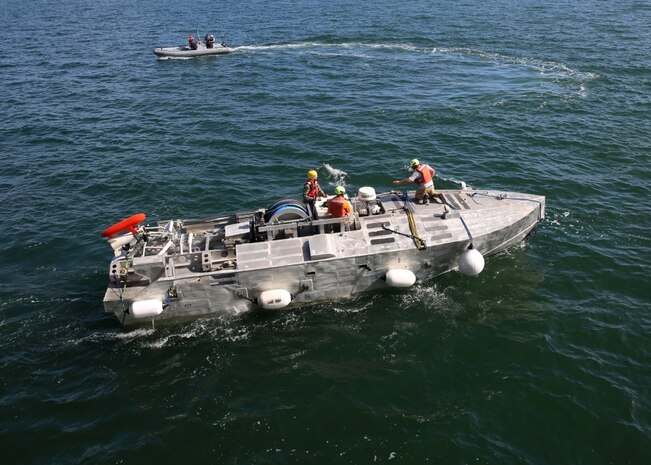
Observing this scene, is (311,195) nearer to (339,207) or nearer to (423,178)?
(339,207)

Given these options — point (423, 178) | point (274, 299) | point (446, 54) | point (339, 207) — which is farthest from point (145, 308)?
point (446, 54)

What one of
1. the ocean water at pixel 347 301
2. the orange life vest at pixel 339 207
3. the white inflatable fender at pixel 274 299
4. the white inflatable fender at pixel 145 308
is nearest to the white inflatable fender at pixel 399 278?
the ocean water at pixel 347 301

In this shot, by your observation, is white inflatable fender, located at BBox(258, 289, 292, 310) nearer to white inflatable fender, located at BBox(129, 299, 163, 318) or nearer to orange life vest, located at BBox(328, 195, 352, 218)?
white inflatable fender, located at BBox(129, 299, 163, 318)

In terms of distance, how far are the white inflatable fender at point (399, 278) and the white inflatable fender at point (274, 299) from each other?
3.61 meters

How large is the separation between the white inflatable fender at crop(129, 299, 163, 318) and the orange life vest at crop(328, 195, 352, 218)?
690 cm

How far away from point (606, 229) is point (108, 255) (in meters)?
22.0

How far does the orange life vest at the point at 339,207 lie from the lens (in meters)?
18.2

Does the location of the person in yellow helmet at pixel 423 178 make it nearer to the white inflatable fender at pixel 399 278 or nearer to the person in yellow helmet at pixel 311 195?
the person in yellow helmet at pixel 311 195

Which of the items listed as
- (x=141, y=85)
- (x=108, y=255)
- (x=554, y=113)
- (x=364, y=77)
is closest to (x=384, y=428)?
(x=108, y=255)

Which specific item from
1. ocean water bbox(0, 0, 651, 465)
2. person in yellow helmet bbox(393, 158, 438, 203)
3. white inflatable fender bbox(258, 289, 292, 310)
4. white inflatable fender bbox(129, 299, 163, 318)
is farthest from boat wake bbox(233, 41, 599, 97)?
white inflatable fender bbox(129, 299, 163, 318)

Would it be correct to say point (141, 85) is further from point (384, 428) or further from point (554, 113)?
point (384, 428)

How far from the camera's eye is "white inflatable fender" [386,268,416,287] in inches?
690

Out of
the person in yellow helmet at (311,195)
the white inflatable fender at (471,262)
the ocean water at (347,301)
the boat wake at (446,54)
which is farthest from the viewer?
the boat wake at (446,54)

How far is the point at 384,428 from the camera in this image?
1374 centimetres
